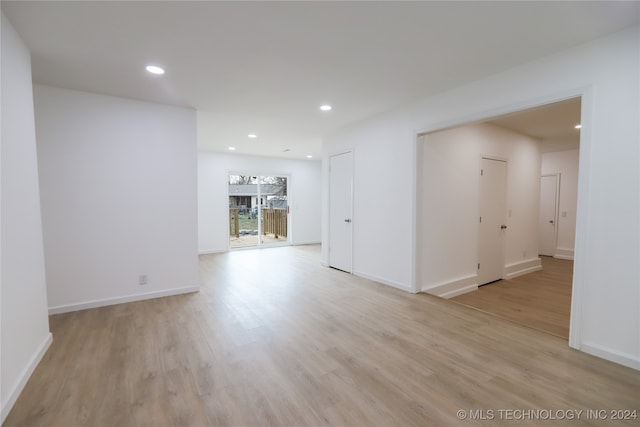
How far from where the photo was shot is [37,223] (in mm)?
2260

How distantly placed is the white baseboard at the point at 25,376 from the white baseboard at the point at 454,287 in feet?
12.8

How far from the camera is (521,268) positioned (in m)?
5.25

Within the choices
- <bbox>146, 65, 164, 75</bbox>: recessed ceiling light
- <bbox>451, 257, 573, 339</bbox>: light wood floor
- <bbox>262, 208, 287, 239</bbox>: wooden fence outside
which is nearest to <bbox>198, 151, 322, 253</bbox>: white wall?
<bbox>262, 208, 287, 239</bbox>: wooden fence outside

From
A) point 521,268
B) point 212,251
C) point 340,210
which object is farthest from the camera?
point 212,251

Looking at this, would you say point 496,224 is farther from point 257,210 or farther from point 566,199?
point 257,210

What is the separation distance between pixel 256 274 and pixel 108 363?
8.99ft

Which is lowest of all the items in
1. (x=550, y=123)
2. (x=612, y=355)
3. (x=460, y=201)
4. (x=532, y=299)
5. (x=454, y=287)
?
(x=532, y=299)

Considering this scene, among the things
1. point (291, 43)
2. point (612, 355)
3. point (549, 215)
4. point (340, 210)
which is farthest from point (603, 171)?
point (549, 215)

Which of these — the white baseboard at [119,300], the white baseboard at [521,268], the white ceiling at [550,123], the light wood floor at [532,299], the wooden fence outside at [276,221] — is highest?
the white ceiling at [550,123]

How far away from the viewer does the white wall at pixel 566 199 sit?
6.61m

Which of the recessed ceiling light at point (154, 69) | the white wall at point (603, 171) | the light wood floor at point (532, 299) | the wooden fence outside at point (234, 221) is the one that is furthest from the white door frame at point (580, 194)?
the wooden fence outside at point (234, 221)

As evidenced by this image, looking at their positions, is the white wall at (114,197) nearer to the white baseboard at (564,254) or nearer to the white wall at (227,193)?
the white wall at (227,193)

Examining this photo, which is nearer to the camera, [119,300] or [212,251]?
[119,300]

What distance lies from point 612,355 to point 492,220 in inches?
111
